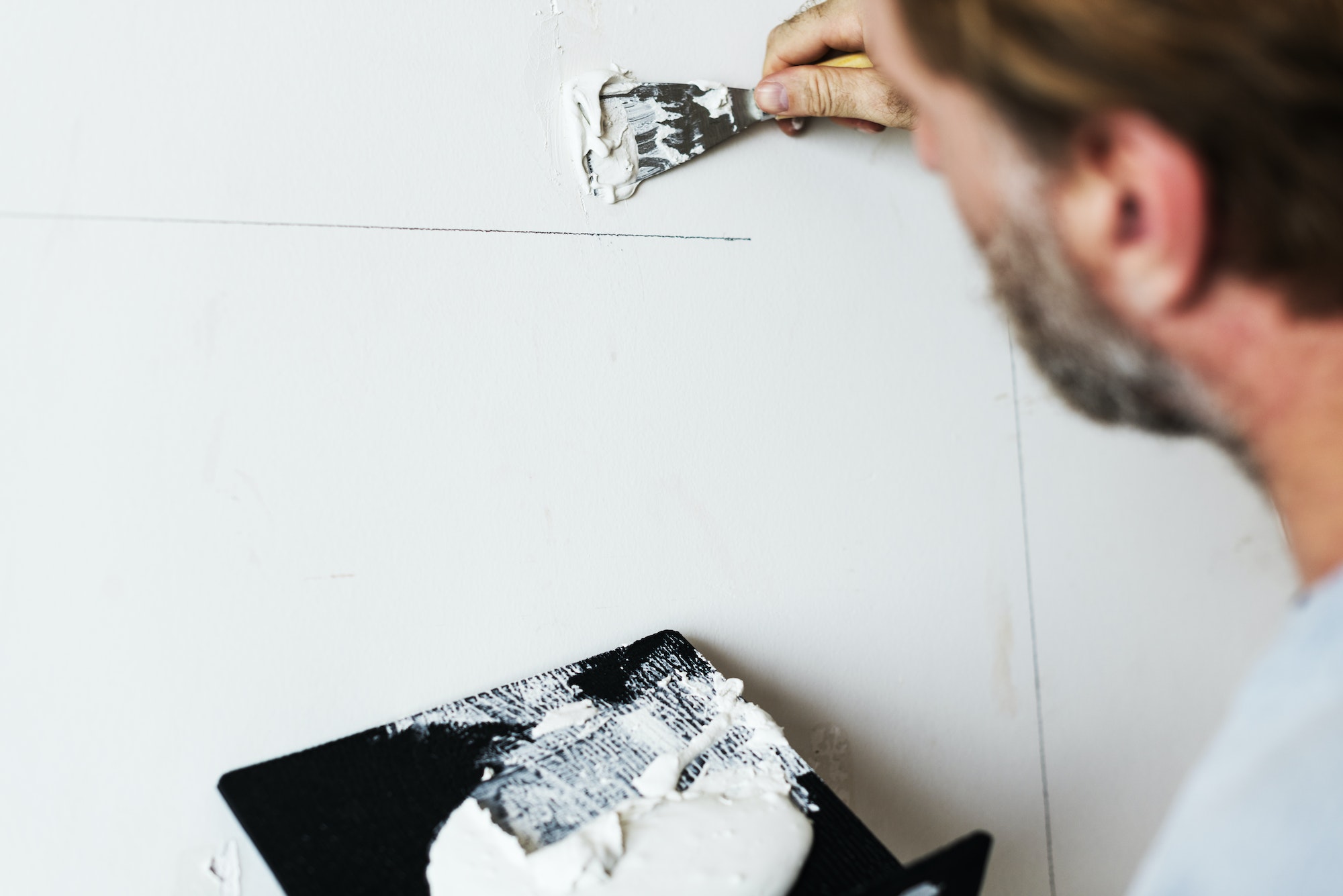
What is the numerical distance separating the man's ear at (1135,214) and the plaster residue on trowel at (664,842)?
461mm

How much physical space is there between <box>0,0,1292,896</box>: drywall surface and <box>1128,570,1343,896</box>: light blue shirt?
1.80 feet

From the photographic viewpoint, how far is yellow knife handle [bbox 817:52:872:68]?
1.07 meters

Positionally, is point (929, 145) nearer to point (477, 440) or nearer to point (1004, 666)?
point (477, 440)

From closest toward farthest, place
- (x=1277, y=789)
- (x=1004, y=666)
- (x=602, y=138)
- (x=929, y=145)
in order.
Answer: (x=1277, y=789) → (x=929, y=145) → (x=602, y=138) → (x=1004, y=666)

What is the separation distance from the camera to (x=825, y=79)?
1.06 m

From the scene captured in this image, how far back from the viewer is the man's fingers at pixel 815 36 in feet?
3.51

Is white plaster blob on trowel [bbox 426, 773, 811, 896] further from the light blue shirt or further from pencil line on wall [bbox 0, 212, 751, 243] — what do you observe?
pencil line on wall [bbox 0, 212, 751, 243]

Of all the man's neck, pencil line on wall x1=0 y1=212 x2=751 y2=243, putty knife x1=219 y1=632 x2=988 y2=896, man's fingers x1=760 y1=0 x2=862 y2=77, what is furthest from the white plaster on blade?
man's fingers x1=760 y1=0 x2=862 y2=77

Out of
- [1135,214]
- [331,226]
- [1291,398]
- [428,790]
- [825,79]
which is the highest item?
[825,79]

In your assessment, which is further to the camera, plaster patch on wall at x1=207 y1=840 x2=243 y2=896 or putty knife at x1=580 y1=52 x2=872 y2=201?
putty knife at x1=580 y1=52 x2=872 y2=201

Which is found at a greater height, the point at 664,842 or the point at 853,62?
the point at 853,62

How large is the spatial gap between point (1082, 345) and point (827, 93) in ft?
1.66

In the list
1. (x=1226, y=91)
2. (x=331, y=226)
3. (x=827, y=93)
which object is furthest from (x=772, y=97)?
(x=1226, y=91)

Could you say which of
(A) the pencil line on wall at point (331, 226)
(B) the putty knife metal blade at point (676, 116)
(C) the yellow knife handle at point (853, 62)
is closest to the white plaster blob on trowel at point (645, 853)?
(A) the pencil line on wall at point (331, 226)
